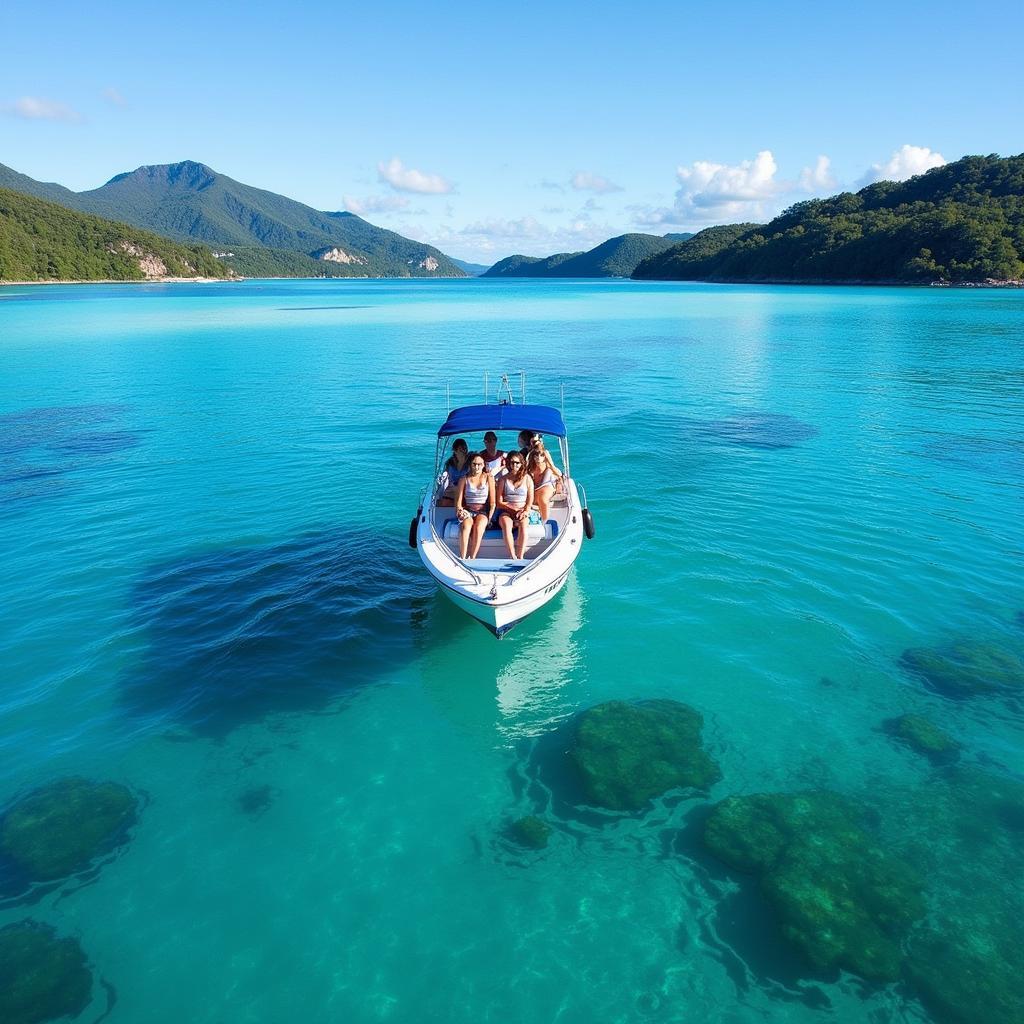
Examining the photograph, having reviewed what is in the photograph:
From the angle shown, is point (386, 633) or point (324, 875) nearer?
point (324, 875)

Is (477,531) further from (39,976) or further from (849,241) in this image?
(849,241)

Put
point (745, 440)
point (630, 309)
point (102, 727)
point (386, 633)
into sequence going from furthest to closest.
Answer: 1. point (630, 309)
2. point (745, 440)
3. point (386, 633)
4. point (102, 727)

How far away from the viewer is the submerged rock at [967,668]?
1006 cm

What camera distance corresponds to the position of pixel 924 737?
9.08 m

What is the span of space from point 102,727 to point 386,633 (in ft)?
14.6

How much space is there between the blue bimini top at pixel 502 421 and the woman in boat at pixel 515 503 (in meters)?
1.29

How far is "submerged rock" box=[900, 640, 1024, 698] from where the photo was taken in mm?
10062

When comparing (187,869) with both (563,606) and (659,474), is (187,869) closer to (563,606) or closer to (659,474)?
(563,606)

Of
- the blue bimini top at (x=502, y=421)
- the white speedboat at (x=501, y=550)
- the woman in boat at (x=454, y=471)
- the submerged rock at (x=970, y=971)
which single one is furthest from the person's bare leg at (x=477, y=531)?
the submerged rock at (x=970, y=971)

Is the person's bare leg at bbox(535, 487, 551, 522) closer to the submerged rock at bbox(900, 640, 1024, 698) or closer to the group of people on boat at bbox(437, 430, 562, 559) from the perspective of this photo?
the group of people on boat at bbox(437, 430, 562, 559)

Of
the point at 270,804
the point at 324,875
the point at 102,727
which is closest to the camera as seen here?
the point at 324,875

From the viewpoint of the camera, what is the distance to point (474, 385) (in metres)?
34.5

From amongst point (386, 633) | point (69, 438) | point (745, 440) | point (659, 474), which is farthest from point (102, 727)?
point (745, 440)

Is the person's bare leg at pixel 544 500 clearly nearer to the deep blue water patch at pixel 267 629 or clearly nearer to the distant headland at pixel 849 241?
the deep blue water patch at pixel 267 629
